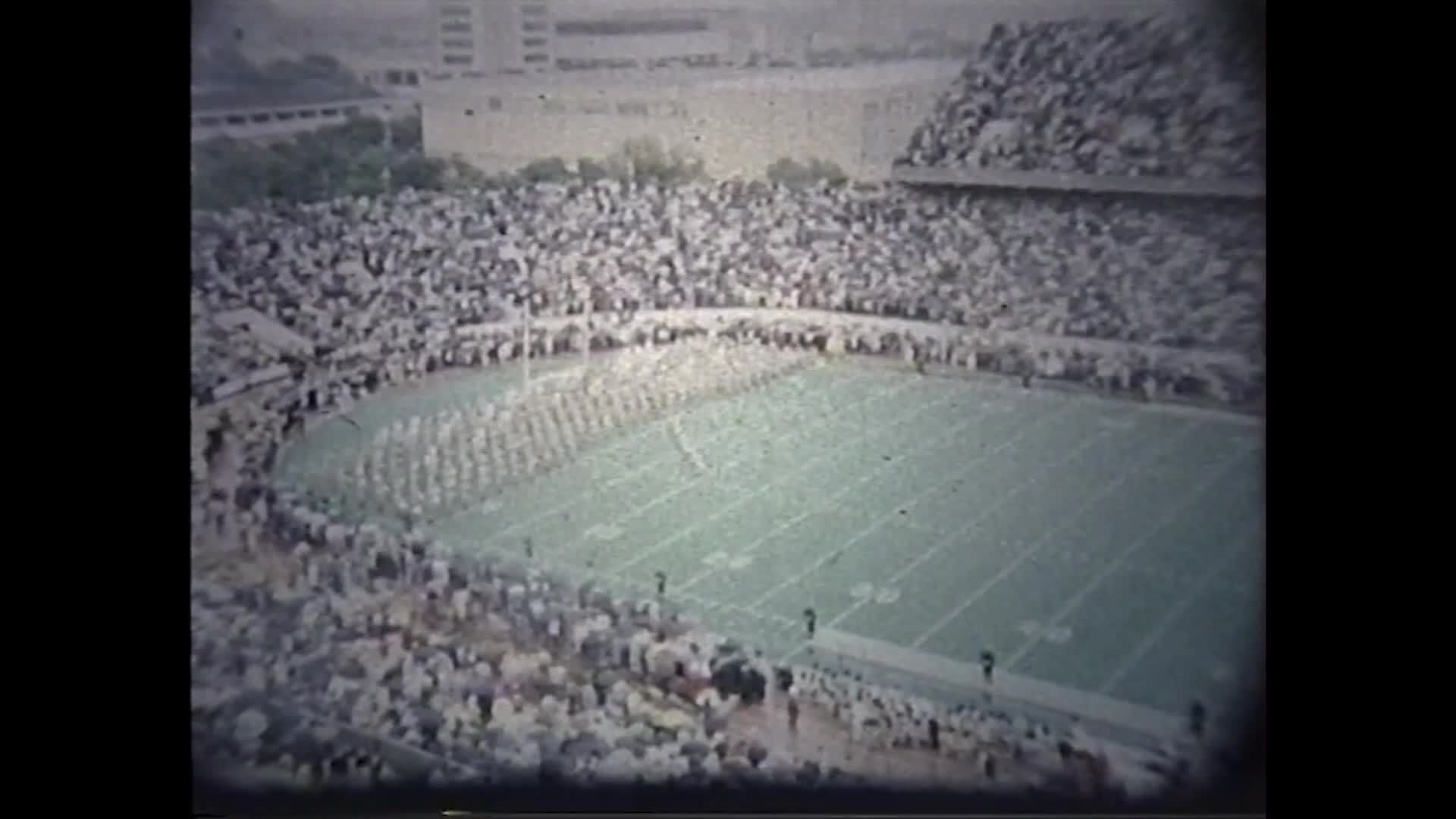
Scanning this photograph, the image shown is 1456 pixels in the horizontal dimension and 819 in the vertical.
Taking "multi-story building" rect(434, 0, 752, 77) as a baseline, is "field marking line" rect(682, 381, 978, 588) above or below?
below

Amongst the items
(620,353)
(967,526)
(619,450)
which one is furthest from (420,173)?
(967,526)

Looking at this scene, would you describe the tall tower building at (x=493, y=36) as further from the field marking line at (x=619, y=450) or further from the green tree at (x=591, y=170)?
the field marking line at (x=619, y=450)

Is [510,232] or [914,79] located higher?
[914,79]

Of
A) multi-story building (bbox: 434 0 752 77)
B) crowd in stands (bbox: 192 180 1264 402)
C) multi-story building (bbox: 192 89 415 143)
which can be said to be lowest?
crowd in stands (bbox: 192 180 1264 402)

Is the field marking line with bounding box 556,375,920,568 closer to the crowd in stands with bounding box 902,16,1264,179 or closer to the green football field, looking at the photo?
the green football field

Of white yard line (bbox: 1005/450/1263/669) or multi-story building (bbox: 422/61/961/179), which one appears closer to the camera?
white yard line (bbox: 1005/450/1263/669)

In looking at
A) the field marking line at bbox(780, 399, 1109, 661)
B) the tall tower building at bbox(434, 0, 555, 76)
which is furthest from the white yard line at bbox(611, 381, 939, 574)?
the tall tower building at bbox(434, 0, 555, 76)
